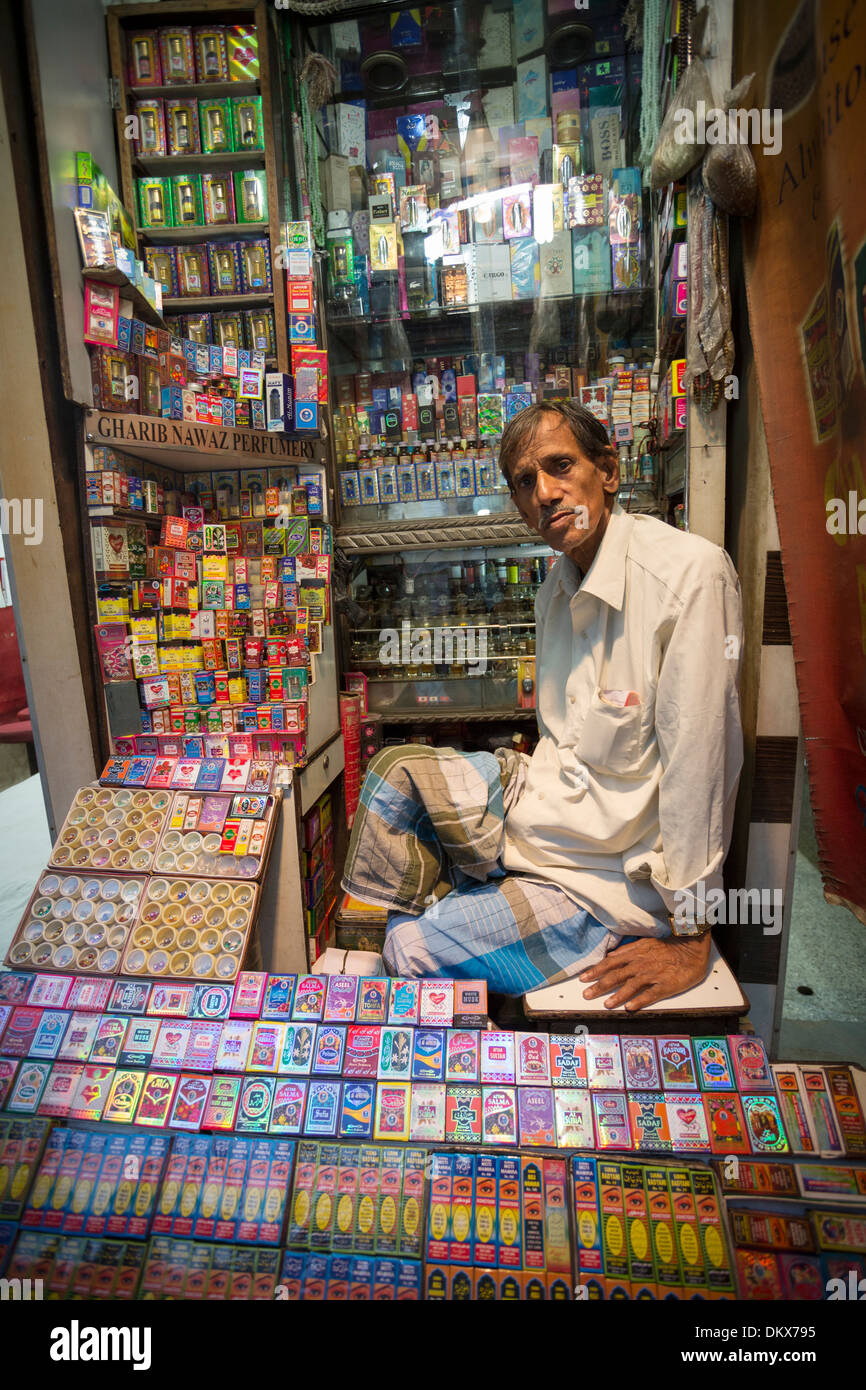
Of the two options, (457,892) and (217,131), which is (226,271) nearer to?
(217,131)

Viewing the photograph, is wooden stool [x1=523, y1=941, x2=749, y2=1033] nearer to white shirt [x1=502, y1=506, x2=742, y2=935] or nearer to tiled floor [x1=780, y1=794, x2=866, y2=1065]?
white shirt [x1=502, y1=506, x2=742, y2=935]

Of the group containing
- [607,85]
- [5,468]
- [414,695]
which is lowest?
[414,695]

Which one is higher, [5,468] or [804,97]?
[804,97]

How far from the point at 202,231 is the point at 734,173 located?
235 cm

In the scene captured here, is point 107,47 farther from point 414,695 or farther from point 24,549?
point 414,695

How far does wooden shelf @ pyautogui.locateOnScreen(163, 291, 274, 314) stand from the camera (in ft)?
9.61

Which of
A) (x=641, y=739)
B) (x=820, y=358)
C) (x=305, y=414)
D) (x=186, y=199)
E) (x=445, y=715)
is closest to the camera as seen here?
(x=820, y=358)

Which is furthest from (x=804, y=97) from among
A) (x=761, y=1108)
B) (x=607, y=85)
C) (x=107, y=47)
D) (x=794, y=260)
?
(x=107, y=47)

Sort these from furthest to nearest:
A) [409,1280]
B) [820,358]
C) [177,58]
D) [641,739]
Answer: [177,58] → [641,739] → [820,358] → [409,1280]

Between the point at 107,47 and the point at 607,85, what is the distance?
7.16ft

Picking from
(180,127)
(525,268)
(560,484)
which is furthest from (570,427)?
(180,127)

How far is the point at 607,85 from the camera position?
3039mm

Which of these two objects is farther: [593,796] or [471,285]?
[471,285]

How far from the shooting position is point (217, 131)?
2.87m
